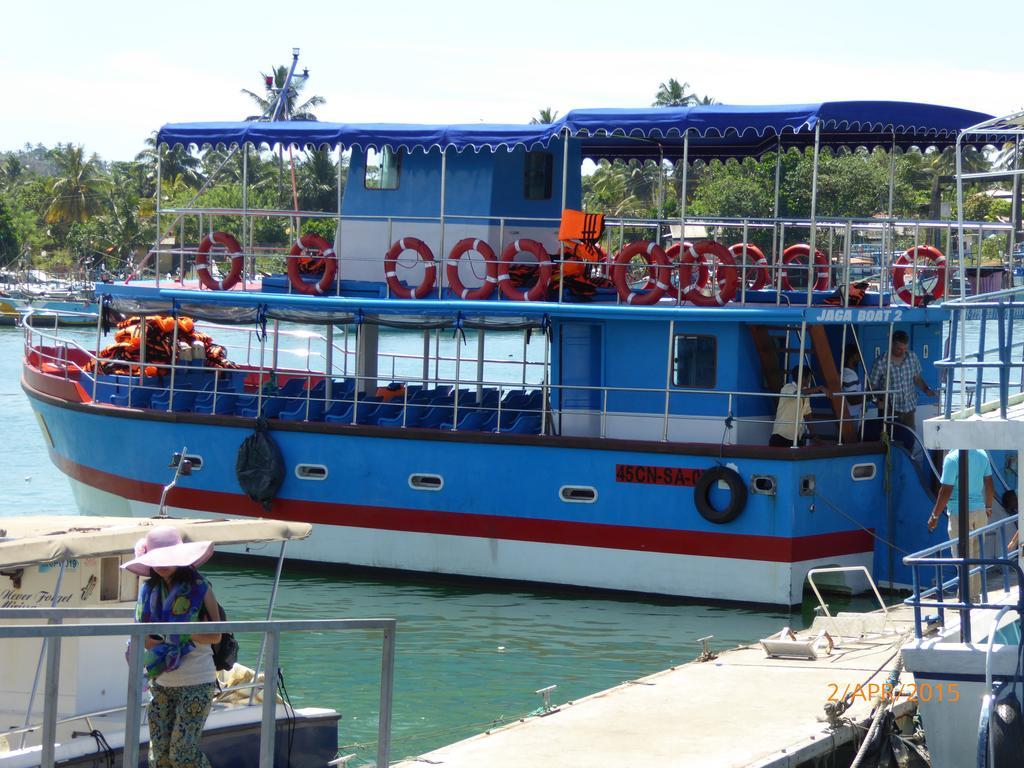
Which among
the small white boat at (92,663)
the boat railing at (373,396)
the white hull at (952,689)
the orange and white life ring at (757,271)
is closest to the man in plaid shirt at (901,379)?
the boat railing at (373,396)

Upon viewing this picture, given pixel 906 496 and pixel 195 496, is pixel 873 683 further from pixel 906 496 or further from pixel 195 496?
pixel 195 496

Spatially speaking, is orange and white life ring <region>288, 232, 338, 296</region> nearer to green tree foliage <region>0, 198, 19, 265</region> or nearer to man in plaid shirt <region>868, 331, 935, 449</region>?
man in plaid shirt <region>868, 331, 935, 449</region>

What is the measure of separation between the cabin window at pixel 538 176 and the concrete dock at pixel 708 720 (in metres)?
8.28

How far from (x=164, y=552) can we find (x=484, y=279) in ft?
35.1

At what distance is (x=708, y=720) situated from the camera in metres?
10.2

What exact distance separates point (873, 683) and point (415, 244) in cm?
893

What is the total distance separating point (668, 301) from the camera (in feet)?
58.0

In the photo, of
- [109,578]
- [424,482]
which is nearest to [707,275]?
[424,482]

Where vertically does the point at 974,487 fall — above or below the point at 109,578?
above

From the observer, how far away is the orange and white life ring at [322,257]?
18.7m

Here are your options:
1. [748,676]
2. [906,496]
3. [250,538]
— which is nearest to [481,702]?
[748,676]

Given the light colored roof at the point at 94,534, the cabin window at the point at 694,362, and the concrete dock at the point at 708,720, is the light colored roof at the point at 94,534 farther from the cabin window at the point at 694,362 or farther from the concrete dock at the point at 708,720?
the cabin window at the point at 694,362

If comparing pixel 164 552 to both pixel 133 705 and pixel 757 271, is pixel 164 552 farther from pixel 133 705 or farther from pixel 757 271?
pixel 757 271

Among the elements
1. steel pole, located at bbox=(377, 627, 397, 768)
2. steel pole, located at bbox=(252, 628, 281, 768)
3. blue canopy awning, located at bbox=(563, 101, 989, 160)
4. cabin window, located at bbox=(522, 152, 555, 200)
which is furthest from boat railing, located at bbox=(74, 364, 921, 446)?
steel pole, located at bbox=(252, 628, 281, 768)
